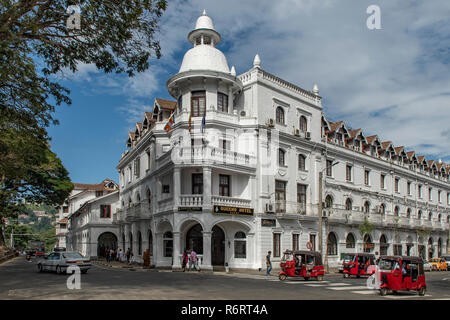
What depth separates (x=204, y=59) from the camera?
34062 mm

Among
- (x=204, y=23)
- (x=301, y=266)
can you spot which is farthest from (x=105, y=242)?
(x=301, y=266)

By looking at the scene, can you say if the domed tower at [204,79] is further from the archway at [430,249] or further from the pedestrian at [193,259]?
the archway at [430,249]

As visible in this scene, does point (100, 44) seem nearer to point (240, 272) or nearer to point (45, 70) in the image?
point (45, 70)

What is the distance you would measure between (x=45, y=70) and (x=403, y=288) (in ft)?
54.9

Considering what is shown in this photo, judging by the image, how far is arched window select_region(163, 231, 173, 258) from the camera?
34.1 m

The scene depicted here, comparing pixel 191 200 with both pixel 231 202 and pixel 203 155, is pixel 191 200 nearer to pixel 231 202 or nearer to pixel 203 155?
pixel 231 202

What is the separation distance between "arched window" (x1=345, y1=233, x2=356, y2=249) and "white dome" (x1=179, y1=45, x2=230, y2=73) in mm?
20147

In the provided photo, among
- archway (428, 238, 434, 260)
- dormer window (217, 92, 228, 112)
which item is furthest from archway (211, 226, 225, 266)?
archway (428, 238, 434, 260)

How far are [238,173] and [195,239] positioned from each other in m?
5.92

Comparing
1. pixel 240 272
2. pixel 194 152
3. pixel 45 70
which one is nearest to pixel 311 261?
pixel 240 272

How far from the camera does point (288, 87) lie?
37.3m

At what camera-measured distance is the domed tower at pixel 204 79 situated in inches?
1280

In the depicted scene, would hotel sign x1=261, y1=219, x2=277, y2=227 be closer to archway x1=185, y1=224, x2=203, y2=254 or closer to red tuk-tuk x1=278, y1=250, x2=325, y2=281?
archway x1=185, y1=224, x2=203, y2=254

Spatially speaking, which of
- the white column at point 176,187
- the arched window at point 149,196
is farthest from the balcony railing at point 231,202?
the arched window at point 149,196
